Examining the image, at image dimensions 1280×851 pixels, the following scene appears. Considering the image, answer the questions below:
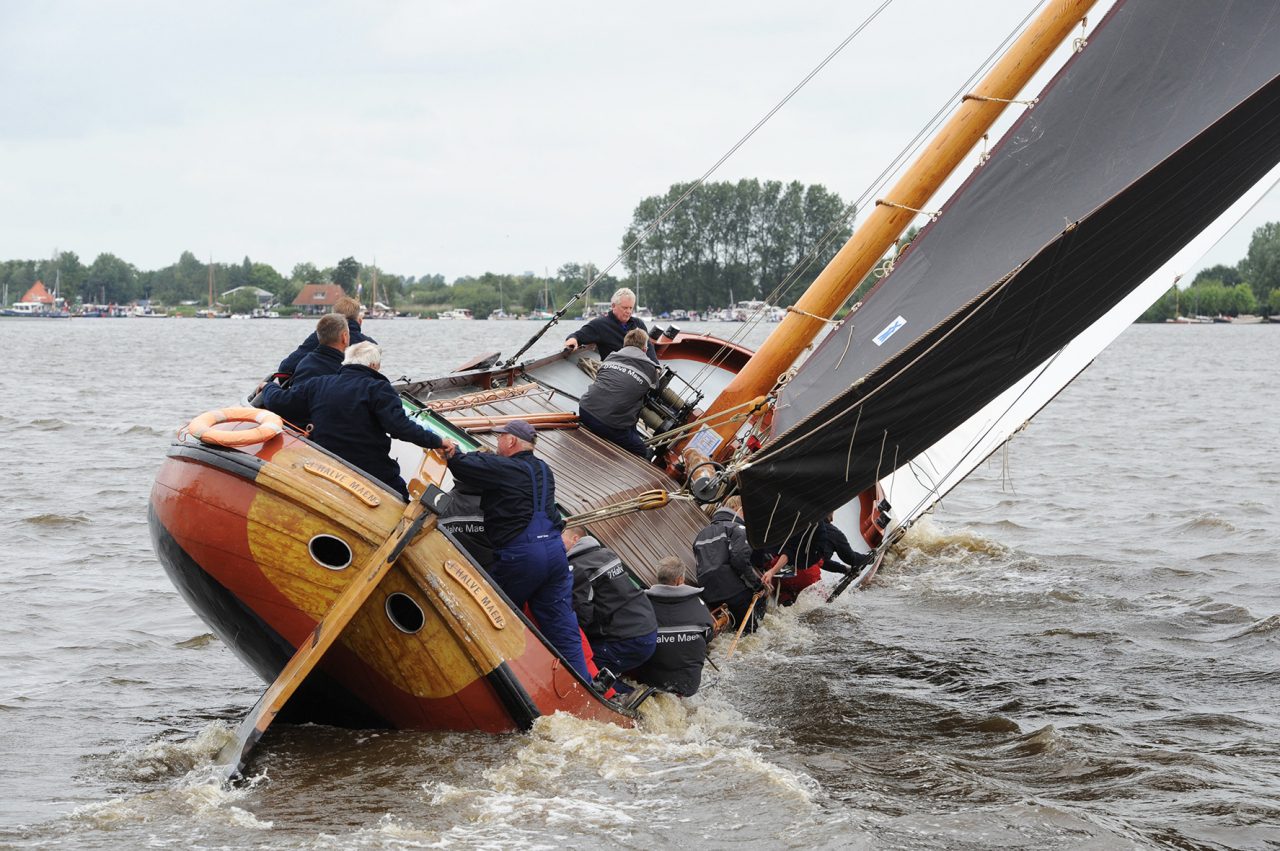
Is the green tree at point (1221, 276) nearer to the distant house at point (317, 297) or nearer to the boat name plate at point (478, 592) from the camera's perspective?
the distant house at point (317, 297)

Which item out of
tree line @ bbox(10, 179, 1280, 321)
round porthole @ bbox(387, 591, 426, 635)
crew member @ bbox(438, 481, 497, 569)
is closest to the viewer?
round porthole @ bbox(387, 591, 426, 635)

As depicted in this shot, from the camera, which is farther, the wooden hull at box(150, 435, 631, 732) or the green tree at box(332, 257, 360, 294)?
the green tree at box(332, 257, 360, 294)

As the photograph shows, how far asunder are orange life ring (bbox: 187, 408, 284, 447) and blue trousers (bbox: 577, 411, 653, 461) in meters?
3.80

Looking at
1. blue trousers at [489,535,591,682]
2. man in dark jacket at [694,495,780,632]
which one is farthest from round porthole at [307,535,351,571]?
man in dark jacket at [694,495,780,632]

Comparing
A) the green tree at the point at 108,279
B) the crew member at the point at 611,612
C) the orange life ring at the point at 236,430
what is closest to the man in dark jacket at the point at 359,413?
the orange life ring at the point at 236,430

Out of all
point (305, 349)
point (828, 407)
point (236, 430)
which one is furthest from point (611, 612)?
point (305, 349)

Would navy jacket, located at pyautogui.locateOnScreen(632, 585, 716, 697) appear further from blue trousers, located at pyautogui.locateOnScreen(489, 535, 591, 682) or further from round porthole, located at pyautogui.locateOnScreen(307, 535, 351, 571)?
round porthole, located at pyautogui.locateOnScreen(307, 535, 351, 571)

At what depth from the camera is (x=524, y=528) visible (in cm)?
736

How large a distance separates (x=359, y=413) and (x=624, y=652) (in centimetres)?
199

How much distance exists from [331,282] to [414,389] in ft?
450

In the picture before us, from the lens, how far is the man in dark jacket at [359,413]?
7301 millimetres

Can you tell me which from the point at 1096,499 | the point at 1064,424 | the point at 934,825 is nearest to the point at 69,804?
the point at 934,825

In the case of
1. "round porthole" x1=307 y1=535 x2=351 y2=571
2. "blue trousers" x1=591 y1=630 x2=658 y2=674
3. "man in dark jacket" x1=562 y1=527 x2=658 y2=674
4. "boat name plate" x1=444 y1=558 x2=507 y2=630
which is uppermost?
"round porthole" x1=307 y1=535 x2=351 y2=571

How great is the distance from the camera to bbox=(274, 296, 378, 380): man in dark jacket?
28.6 feet
